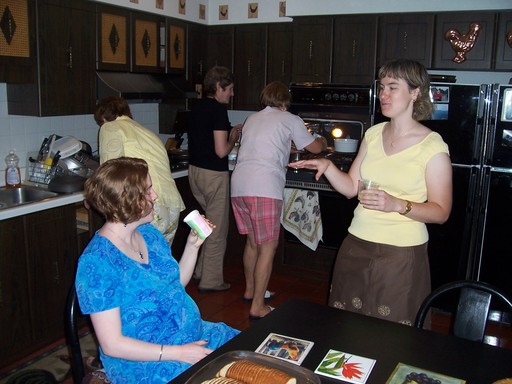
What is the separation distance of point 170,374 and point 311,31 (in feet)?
10.5

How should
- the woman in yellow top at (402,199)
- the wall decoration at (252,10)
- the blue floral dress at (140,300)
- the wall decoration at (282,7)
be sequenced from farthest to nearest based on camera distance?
the wall decoration at (252,10) < the wall decoration at (282,7) < the woman in yellow top at (402,199) < the blue floral dress at (140,300)

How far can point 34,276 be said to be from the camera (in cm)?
288

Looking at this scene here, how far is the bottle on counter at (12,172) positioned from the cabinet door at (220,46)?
1.98 meters

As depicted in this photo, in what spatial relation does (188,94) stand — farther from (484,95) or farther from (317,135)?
(484,95)

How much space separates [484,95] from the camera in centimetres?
331

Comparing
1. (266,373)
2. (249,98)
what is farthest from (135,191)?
(249,98)

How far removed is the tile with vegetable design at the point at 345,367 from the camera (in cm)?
131

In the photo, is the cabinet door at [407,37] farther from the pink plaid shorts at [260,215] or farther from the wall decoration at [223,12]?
the pink plaid shorts at [260,215]

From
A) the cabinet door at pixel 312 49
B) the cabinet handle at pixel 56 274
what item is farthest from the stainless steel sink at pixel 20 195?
the cabinet door at pixel 312 49

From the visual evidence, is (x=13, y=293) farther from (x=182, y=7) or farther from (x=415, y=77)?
(x=182, y=7)

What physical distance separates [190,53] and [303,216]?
1695 millimetres

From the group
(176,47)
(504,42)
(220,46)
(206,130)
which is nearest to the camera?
(206,130)

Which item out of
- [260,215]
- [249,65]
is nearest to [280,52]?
[249,65]

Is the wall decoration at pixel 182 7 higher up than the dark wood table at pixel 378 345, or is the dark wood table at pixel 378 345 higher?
the wall decoration at pixel 182 7
